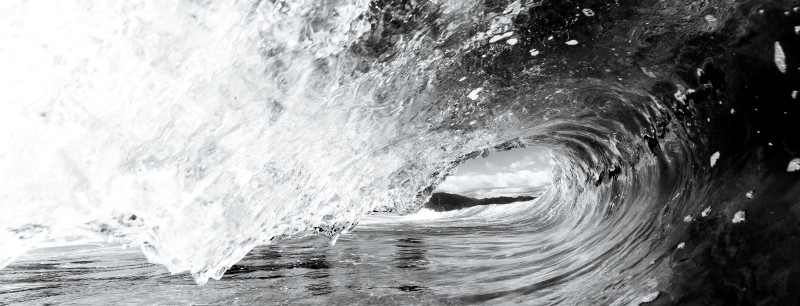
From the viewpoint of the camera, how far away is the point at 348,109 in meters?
4.10

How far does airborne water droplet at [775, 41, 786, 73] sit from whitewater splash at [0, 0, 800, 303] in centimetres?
1

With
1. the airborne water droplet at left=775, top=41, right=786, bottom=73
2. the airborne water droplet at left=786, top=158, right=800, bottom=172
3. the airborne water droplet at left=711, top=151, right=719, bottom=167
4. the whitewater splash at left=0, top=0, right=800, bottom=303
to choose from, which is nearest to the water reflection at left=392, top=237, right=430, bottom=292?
the whitewater splash at left=0, top=0, right=800, bottom=303

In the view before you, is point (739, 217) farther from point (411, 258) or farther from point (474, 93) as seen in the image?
point (411, 258)

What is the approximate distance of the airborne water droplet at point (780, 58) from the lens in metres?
2.55

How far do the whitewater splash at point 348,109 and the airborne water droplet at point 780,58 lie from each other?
11 millimetres

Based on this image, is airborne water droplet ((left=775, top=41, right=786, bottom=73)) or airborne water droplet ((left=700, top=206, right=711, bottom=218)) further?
airborne water droplet ((left=700, top=206, right=711, bottom=218))

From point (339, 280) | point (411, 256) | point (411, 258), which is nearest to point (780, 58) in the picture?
point (339, 280)

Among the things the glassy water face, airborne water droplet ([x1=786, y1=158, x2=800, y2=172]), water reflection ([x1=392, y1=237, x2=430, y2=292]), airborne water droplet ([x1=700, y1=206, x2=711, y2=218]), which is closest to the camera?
airborne water droplet ([x1=786, y1=158, x2=800, y2=172])

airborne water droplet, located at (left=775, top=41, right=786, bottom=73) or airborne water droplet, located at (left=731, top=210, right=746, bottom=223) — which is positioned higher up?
airborne water droplet, located at (left=775, top=41, right=786, bottom=73)

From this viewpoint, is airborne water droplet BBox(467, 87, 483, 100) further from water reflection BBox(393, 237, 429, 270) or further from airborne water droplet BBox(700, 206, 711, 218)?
airborne water droplet BBox(700, 206, 711, 218)

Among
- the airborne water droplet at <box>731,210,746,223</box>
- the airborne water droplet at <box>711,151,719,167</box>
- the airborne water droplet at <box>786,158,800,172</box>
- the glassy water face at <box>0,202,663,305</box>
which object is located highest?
the airborne water droplet at <box>786,158,800,172</box>

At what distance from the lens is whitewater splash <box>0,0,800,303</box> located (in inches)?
92.0

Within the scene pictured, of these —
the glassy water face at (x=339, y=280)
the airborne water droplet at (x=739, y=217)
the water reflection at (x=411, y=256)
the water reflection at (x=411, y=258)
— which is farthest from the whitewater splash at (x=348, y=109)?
the water reflection at (x=411, y=256)

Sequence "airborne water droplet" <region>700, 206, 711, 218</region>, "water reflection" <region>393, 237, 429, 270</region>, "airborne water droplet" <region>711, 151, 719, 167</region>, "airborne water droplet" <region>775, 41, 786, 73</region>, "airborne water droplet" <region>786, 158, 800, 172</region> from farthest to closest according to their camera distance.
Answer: "water reflection" <region>393, 237, 429, 270</region>, "airborne water droplet" <region>711, 151, 719, 167</region>, "airborne water droplet" <region>700, 206, 711, 218</region>, "airborne water droplet" <region>775, 41, 786, 73</region>, "airborne water droplet" <region>786, 158, 800, 172</region>
